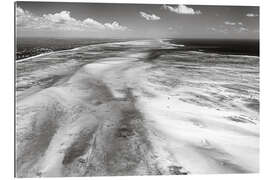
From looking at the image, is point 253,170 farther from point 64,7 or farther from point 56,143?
point 64,7

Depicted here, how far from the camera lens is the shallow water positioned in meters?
2.85

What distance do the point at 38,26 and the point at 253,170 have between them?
3.01m

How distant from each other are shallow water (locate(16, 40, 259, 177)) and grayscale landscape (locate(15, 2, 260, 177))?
0.01 metres

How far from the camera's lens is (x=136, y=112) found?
3.26 metres

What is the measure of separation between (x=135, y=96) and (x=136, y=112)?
0.86 ft

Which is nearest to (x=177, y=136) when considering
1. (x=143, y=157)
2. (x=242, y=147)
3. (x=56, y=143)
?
(x=143, y=157)

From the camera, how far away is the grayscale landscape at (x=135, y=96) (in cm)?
287

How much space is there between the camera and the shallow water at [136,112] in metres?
2.85

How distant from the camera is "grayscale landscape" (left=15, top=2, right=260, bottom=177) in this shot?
2.87m

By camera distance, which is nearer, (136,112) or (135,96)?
(136,112)

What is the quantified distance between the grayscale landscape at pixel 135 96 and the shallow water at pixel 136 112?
12mm

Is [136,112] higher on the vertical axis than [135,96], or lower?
lower

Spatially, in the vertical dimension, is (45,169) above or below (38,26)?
below

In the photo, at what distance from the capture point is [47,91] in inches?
132
